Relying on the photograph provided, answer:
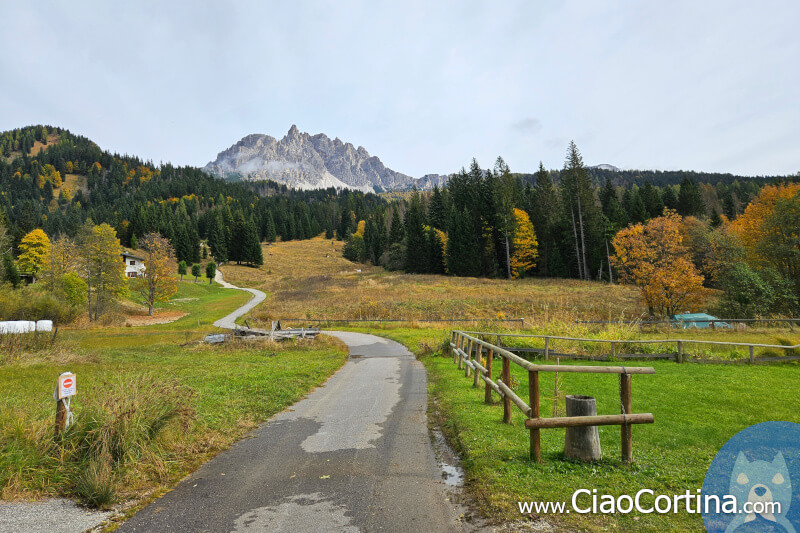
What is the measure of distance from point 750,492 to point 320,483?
16.0ft

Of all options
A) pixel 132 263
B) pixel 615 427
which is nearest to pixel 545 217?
pixel 615 427

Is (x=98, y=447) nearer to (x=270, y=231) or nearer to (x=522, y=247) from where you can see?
(x=522, y=247)

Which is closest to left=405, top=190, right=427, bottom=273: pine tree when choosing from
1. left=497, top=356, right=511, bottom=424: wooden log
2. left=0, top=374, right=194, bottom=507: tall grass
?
left=497, top=356, right=511, bottom=424: wooden log

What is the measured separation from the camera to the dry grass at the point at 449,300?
36.7 metres

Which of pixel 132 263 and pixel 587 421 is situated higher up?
pixel 132 263

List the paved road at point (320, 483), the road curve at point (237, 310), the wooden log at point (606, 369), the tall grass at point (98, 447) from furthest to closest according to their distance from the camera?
the road curve at point (237, 310) < the wooden log at point (606, 369) < the tall grass at point (98, 447) < the paved road at point (320, 483)

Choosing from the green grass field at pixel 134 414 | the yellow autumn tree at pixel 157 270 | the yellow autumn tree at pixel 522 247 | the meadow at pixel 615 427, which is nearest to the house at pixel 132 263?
the yellow autumn tree at pixel 157 270

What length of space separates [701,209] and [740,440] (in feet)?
286

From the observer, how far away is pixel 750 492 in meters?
3.79

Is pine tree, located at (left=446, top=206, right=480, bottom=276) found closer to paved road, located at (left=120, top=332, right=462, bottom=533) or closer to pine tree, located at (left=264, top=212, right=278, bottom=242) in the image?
paved road, located at (left=120, top=332, right=462, bottom=533)

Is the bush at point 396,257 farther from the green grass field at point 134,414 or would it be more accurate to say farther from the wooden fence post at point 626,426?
the wooden fence post at point 626,426

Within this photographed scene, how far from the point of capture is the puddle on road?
210 inches

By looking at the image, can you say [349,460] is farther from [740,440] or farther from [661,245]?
[661,245]

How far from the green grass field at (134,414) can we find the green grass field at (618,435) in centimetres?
439
